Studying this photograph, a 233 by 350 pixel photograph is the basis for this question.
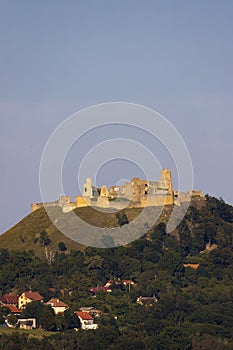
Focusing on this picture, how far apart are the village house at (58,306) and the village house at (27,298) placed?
1673 mm

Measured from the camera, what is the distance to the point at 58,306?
118375 mm

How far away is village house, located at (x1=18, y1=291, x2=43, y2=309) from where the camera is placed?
120875mm

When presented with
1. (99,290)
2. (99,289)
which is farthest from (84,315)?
(99,289)

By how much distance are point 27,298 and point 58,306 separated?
5072mm

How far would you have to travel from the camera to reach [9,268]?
134m

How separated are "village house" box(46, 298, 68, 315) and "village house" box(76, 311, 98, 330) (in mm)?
2226

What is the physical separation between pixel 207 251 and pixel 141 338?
39.3 metres

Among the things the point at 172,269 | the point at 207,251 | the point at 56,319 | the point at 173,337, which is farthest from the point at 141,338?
the point at 207,251

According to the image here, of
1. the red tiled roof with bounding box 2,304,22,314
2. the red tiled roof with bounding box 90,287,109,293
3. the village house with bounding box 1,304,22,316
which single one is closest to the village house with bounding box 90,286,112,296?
the red tiled roof with bounding box 90,287,109,293

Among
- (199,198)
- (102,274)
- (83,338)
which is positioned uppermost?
(199,198)

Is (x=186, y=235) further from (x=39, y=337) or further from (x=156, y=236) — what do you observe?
(x=39, y=337)

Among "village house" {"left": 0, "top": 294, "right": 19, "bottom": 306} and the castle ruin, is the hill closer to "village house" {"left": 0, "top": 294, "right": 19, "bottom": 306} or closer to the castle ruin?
the castle ruin

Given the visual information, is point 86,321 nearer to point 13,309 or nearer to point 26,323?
point 26,323

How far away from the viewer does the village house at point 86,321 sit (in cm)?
11125
